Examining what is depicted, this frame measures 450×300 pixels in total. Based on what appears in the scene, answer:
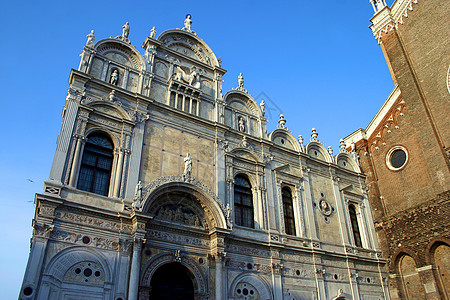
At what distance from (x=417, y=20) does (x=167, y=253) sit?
19.2m

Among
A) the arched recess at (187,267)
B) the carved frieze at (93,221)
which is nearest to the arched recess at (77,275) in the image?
the carved frieze at (93,221)

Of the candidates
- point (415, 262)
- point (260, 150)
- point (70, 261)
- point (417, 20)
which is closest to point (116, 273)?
point (70, 261)

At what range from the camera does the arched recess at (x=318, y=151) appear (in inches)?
786

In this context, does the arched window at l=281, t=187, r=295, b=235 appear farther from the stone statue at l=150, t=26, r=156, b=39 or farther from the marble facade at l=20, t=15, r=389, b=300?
the stone statue at l=150, t=26, r=156, b=39

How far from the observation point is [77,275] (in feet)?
34.1

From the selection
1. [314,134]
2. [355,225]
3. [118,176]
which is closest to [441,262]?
[355,225]

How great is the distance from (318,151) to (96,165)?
12795 mm

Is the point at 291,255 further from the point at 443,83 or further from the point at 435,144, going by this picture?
the point at 443,83

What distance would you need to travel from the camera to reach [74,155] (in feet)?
39.1

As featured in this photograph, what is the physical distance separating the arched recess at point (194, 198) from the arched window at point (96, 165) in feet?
5.03

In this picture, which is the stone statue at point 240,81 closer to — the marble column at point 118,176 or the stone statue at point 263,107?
the stone statue at point 263,107

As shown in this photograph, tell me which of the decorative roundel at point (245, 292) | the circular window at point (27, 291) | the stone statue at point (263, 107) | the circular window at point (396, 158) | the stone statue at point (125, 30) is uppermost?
the stone statue at point (125, 30)

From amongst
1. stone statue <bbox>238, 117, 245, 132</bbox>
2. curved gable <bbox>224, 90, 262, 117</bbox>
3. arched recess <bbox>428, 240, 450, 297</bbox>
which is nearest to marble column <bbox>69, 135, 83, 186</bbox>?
stone statue <bbox>238, 117, 245, 132</bbox>

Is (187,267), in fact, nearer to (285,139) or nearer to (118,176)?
(118,176)
